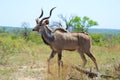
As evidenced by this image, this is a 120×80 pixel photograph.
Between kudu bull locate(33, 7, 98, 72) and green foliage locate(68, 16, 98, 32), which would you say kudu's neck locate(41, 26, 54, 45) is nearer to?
kudu bull locate(33, 7, 98, 72)

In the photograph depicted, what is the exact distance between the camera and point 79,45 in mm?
12273

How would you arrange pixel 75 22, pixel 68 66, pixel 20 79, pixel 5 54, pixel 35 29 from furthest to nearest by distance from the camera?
1. pixel 75 22
2. pixel 5 54
3. pixel 35 29
4. pixel 20 79
5. pixel 68 66

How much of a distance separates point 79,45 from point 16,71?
2.55m

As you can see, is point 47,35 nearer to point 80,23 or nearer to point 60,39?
point 60,39

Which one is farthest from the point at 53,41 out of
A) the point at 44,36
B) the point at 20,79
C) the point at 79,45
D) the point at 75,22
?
the point at 75,22

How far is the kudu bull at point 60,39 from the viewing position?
11.7 m

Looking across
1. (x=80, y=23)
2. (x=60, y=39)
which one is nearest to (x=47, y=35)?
(x=60, y=39)

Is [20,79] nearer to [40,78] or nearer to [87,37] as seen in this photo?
[40,78]

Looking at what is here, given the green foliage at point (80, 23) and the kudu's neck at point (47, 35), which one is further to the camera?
the green foliage at point (80, 23)

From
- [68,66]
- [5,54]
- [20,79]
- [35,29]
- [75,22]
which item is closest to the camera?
[68,66]

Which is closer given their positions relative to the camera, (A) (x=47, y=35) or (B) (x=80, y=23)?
(A) (x=47, y=35)

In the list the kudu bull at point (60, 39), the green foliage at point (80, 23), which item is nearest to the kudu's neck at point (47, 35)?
the kudu bull at point (60, 39)

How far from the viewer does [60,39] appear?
11.9 metres

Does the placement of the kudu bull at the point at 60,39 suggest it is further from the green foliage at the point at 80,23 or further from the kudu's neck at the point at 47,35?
the green foliage at the point at 80,23
